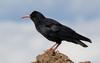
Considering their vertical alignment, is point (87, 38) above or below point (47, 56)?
above

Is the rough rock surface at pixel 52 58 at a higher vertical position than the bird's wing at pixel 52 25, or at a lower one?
lower

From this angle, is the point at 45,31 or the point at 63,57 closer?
the point at 63,57

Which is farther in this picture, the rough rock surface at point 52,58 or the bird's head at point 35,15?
the bird's head at point 35,15

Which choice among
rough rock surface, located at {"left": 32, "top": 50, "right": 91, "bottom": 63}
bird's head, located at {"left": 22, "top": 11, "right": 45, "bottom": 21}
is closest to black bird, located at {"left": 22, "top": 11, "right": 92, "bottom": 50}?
bird's head, located at {"left": 22, "top": 11, "right": 45, "bottom": 21}

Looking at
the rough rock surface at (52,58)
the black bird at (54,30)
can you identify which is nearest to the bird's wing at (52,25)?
the black bird at (54,30)

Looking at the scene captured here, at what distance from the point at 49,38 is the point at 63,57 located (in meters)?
3.71

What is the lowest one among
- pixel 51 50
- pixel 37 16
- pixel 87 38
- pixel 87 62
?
pixel 87 62

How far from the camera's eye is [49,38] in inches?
735

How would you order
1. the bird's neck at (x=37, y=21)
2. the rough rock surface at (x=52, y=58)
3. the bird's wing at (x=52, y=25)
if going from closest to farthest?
the rough rock surface at (x=52, y=58) < the bird's wing at (x=52, y=25) < the bird's neck at (x=37, y=21)

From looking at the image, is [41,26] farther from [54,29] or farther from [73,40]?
[73,40]

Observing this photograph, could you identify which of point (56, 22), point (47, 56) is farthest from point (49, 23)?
point (47, 56)

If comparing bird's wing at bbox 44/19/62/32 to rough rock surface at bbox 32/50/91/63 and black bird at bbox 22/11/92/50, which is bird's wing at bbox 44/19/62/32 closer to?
black bird at bbox 22/11/92/50

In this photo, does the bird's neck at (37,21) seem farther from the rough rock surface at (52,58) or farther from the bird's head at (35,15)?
the rough rock surface at (52,58)

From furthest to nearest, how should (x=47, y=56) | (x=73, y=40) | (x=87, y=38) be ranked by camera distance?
(x=73, y=40) → (x=87, y=38) → (x=47, y=56)
